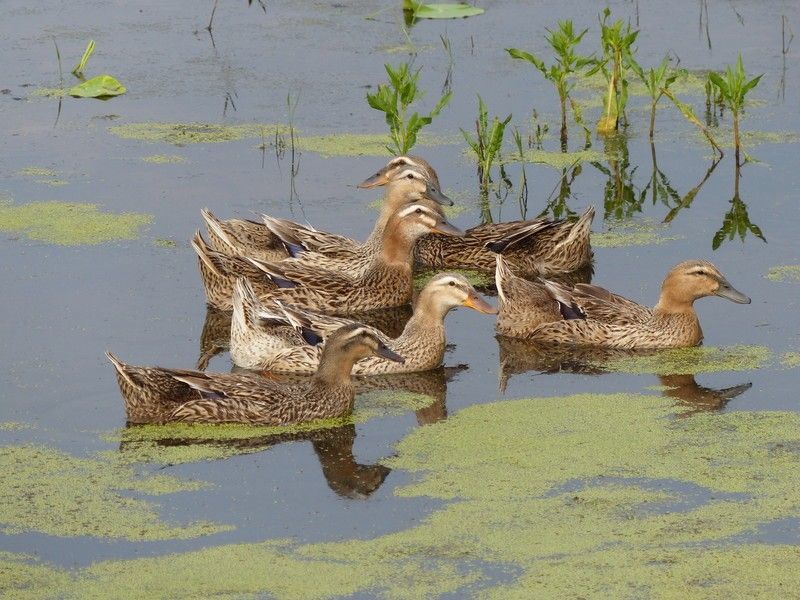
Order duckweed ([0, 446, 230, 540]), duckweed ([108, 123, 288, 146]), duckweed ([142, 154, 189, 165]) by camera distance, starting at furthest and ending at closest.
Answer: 1. duckweed ([108, 123, 288, 146])
2. duckweed ([142, 154, 189, 165])
3. duckweed ([0, 446, 230, 540])

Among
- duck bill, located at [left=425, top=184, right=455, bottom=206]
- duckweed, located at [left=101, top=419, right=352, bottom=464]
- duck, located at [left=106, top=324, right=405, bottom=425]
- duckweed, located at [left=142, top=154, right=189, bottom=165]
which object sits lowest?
duckweed, located at [left=101, top=419, right=352, bottom=464]

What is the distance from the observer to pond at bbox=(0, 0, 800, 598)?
8039mm

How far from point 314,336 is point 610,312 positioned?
2164 millimetres

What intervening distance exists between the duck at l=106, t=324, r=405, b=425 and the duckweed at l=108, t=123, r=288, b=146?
6.61m

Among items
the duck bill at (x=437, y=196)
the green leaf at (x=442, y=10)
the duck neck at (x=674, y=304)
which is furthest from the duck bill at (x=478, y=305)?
the green leaf at (x=442, y=10)

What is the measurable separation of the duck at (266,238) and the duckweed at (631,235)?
184 cm

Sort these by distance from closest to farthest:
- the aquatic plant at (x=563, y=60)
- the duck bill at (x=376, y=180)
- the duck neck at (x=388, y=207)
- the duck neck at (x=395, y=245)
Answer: the duck neck at (x=395, y=245), the duck neck at (x=388, y=207), the duck bill at (x=376, y=180), the aquatic plant at (x=563, y=60)

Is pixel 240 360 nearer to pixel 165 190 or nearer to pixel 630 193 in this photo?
pixel 165 190

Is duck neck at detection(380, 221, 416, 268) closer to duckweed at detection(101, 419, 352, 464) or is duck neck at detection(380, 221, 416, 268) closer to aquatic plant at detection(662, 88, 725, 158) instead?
duckweed at detection(101, 419, 352, 464)

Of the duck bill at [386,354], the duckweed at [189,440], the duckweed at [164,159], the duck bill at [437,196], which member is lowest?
the duckweed at [189,440]

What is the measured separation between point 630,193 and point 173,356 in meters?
5.53

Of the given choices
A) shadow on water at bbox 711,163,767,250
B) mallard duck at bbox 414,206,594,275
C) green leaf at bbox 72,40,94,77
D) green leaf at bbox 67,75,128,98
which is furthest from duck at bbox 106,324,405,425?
green leaf at bbox 72,40,94,77

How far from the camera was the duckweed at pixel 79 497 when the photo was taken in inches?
330

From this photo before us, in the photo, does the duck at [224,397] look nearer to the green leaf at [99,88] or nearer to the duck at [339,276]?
the duck at [339,276]
